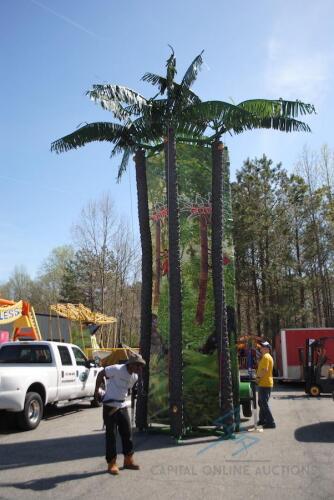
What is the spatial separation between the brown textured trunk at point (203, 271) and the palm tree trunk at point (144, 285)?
3.59 feet

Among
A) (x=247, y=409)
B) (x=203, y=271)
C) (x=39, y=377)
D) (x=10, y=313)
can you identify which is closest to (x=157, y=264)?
(x=203, y=271)

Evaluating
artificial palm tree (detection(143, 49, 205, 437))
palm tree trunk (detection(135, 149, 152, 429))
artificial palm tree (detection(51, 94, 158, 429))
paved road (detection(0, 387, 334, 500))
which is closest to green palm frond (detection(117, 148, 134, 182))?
artificial palm tree (detection(51, 94, 158, 429))

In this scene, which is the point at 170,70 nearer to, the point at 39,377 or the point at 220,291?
the point at 220,291

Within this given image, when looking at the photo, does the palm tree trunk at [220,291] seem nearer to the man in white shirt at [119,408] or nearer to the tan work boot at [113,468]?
the man in white shirt at [119,408]

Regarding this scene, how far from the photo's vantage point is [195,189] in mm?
11156

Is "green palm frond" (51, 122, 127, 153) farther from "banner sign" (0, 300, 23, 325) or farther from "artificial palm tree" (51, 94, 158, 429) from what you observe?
"banner sign" (0, 300, 23, 325)

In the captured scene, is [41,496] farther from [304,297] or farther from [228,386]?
[304,297]

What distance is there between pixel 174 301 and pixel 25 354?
534cm

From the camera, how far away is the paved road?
6242mm

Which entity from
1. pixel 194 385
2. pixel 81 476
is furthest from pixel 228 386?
pixel 81 476

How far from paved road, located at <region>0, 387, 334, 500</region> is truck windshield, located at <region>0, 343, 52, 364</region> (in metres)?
2.04

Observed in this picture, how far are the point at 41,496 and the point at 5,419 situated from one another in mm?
6537

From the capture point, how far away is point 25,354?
13.2 meters

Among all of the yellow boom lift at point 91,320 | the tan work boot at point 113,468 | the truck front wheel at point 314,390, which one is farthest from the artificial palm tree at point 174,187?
the yellow boom lift at point 91,320
